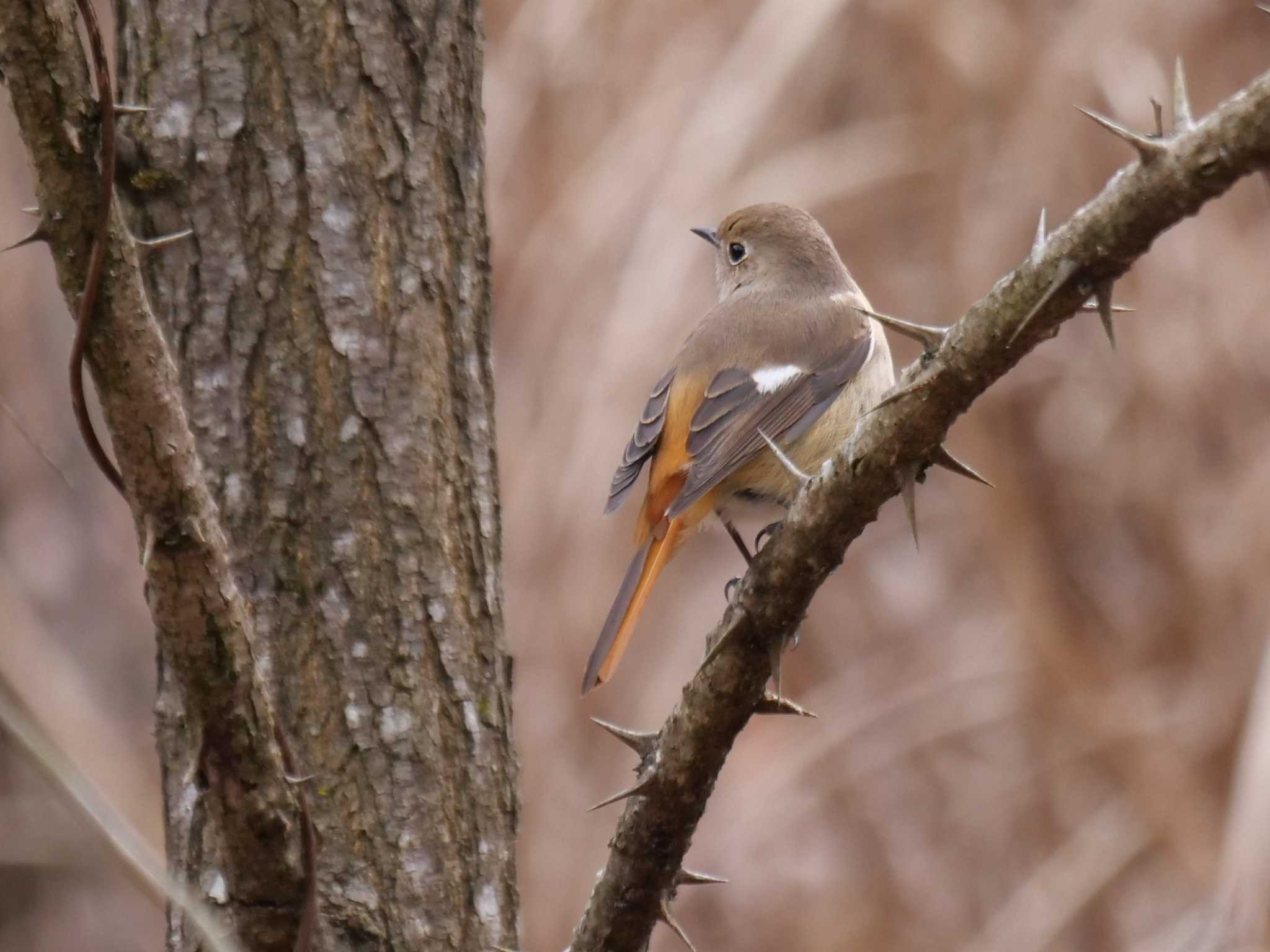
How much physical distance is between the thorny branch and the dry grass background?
301 cm

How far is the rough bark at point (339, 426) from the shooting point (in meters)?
2.15

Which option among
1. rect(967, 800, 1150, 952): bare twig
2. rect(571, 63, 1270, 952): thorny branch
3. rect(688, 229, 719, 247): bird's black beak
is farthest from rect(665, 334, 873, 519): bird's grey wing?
rect(967, 800, 1150, 952): bare twig

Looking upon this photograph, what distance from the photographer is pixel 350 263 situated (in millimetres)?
2217

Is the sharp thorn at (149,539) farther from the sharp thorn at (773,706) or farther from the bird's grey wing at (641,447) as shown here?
the bird's grey wing at (641,447)

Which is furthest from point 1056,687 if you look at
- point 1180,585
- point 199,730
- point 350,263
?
point 199,730

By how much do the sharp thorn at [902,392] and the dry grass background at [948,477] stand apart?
325 centimetres

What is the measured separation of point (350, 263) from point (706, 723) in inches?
36.8

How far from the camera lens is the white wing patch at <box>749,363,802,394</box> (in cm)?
346

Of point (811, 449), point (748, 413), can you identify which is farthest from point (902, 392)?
point (811, 449)

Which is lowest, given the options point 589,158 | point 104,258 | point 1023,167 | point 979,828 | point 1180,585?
point 104,258

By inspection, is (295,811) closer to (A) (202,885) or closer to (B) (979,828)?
(A) (202,885)

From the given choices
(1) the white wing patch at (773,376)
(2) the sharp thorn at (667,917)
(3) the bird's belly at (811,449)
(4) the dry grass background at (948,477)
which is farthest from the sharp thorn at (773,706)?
(4) the dry grass background at (948,477)

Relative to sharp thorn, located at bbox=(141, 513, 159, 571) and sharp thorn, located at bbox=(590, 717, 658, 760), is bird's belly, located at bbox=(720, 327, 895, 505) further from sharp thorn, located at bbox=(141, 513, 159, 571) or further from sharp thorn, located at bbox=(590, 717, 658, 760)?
sharp thorn, located at bbox=(141, 513, 159, 571)

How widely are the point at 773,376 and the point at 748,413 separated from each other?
0.22 meters
